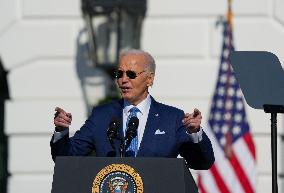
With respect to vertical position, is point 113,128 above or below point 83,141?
above

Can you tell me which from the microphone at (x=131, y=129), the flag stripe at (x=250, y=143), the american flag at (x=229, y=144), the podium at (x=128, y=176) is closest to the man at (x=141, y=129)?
the microphone at (x=131, y=129)

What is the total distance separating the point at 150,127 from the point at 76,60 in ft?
14.1

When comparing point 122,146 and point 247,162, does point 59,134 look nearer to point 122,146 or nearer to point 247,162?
point 122,146

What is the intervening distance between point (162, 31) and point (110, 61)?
0.65 metres

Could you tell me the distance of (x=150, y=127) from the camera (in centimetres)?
535

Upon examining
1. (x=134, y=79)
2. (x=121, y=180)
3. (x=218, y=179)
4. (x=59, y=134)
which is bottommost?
(x=218, y=179)

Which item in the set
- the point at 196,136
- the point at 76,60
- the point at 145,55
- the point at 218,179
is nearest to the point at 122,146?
the point at 196,136

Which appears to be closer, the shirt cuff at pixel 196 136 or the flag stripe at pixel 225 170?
the shirt cuff at pixel 196 136

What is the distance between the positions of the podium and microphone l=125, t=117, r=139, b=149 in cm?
24

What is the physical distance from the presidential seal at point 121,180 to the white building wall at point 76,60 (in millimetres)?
4541

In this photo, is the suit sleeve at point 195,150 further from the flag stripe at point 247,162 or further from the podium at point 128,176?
the flag stripe at point 247,162

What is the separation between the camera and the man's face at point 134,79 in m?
5.21

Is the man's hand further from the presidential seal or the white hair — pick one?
the white hair

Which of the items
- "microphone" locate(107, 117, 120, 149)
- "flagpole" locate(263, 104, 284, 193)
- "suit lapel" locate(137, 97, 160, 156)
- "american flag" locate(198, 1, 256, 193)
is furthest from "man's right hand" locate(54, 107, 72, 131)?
"american flag" locate(198, 1, 256, 193)
